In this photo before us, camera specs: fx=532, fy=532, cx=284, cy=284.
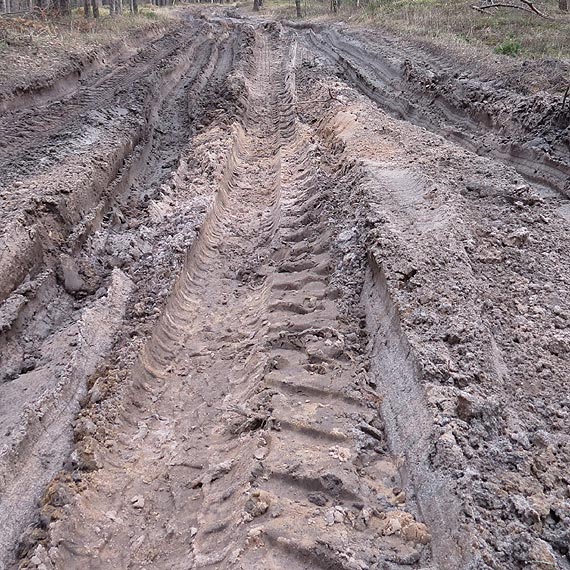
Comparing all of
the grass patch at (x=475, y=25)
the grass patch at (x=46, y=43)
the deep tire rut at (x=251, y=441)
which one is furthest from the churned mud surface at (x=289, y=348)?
the grass patch at (x=475, y=25)

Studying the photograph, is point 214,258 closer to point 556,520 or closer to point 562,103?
point 556,520

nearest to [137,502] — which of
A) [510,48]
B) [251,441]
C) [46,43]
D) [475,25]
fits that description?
[251,441]

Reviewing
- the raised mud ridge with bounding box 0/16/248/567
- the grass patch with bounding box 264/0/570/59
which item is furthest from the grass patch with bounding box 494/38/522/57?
the raised mud ridge with bounding box 0/16/248/567

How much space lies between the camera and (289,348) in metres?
4.27

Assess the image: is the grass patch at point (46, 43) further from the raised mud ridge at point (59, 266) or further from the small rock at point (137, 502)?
the small rock at point (137, 502)

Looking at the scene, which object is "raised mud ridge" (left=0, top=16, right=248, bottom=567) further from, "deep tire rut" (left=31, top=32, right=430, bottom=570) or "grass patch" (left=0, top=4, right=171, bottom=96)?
"grass patch" (left=0, top=4, right=171, bottom=96)

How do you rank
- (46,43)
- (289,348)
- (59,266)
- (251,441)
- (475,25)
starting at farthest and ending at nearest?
(475,25) → (46,43) → (59,266) → (289,348) → (251,441)

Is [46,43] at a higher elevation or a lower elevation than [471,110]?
higher

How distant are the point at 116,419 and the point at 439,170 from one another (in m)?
4.58

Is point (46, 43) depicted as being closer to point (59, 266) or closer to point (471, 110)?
point (59, 266)

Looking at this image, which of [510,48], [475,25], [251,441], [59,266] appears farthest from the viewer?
[475,25]

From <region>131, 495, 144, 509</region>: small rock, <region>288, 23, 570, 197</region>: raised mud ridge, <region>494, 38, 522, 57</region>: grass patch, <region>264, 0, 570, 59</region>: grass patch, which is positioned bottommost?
<region>131, 495, 144, 509</region>: small rock

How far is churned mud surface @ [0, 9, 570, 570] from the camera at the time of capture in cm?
284

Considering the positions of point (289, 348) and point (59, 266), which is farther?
point (59, 266)
